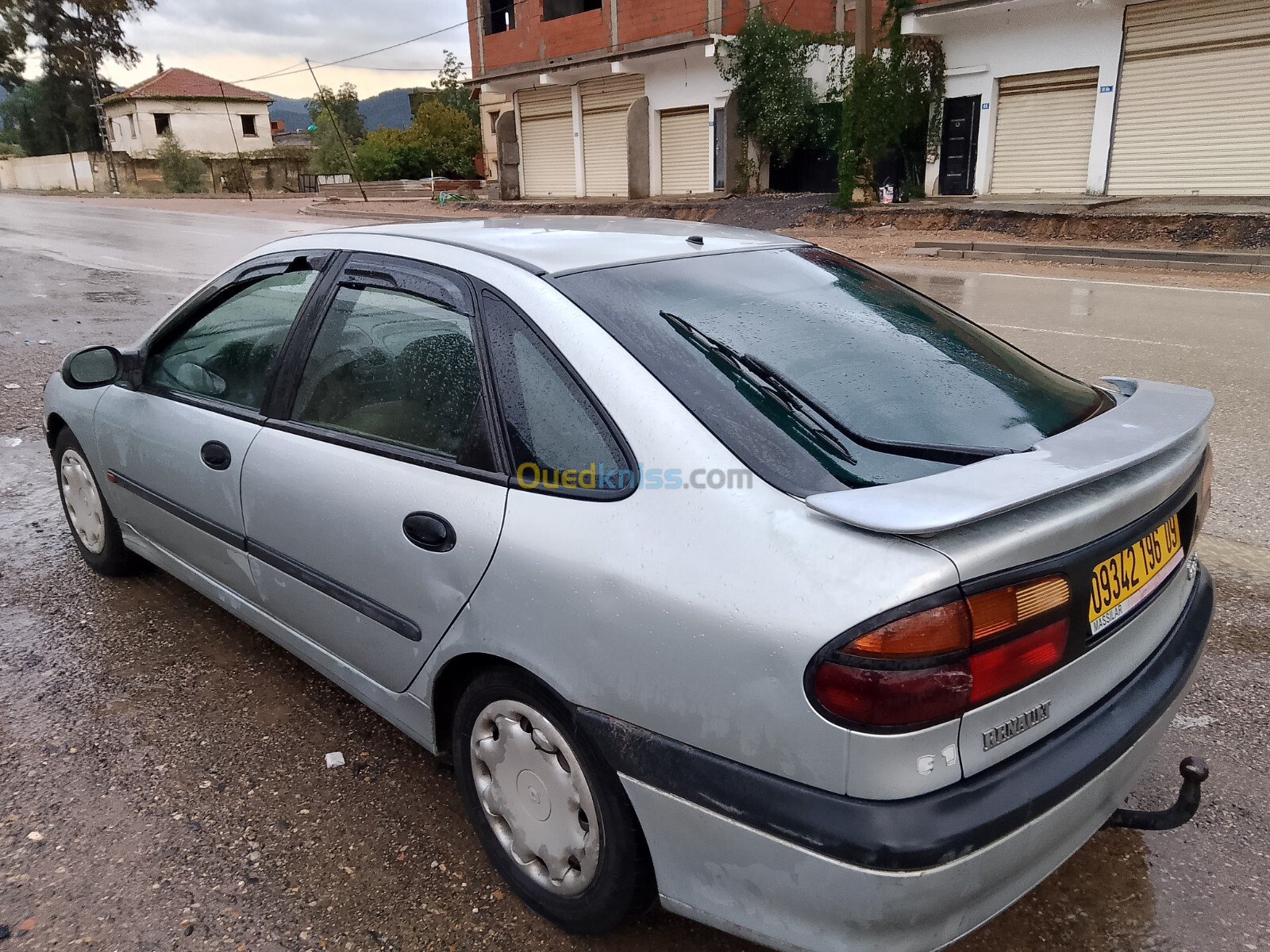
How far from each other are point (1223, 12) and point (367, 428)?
70.4 ft

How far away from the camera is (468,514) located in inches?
84.5

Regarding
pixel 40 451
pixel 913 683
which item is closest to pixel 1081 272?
pixel 40 451

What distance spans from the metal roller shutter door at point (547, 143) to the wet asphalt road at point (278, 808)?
3090cm

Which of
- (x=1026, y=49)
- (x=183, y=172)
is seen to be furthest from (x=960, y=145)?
(x=183, y=172)

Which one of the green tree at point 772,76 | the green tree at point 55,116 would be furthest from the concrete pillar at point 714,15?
the green tree at point 55,116

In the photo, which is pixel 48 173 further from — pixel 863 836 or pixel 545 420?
pixel 863 836

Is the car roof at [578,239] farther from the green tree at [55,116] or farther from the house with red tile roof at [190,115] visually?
the green tree at [55,116]

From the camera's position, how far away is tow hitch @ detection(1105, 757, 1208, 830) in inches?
79.0

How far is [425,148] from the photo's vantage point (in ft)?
153

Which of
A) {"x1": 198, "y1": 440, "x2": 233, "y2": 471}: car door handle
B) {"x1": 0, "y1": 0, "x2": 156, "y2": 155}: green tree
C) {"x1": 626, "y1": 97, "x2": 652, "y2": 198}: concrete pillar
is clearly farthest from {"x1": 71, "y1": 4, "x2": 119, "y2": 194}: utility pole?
{"x1": 198, "y1": 440, "x2": 233, "y2": 471}: car door handle

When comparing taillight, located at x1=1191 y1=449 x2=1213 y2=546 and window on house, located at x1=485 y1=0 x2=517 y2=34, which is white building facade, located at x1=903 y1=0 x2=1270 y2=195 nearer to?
window on house, located at x1=485 y1=0 x2=517 y2=34

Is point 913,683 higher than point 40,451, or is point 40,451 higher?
point 913,683

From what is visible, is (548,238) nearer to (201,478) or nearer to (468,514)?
(468,514)

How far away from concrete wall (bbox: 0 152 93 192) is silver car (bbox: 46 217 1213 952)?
6891 centimetres
